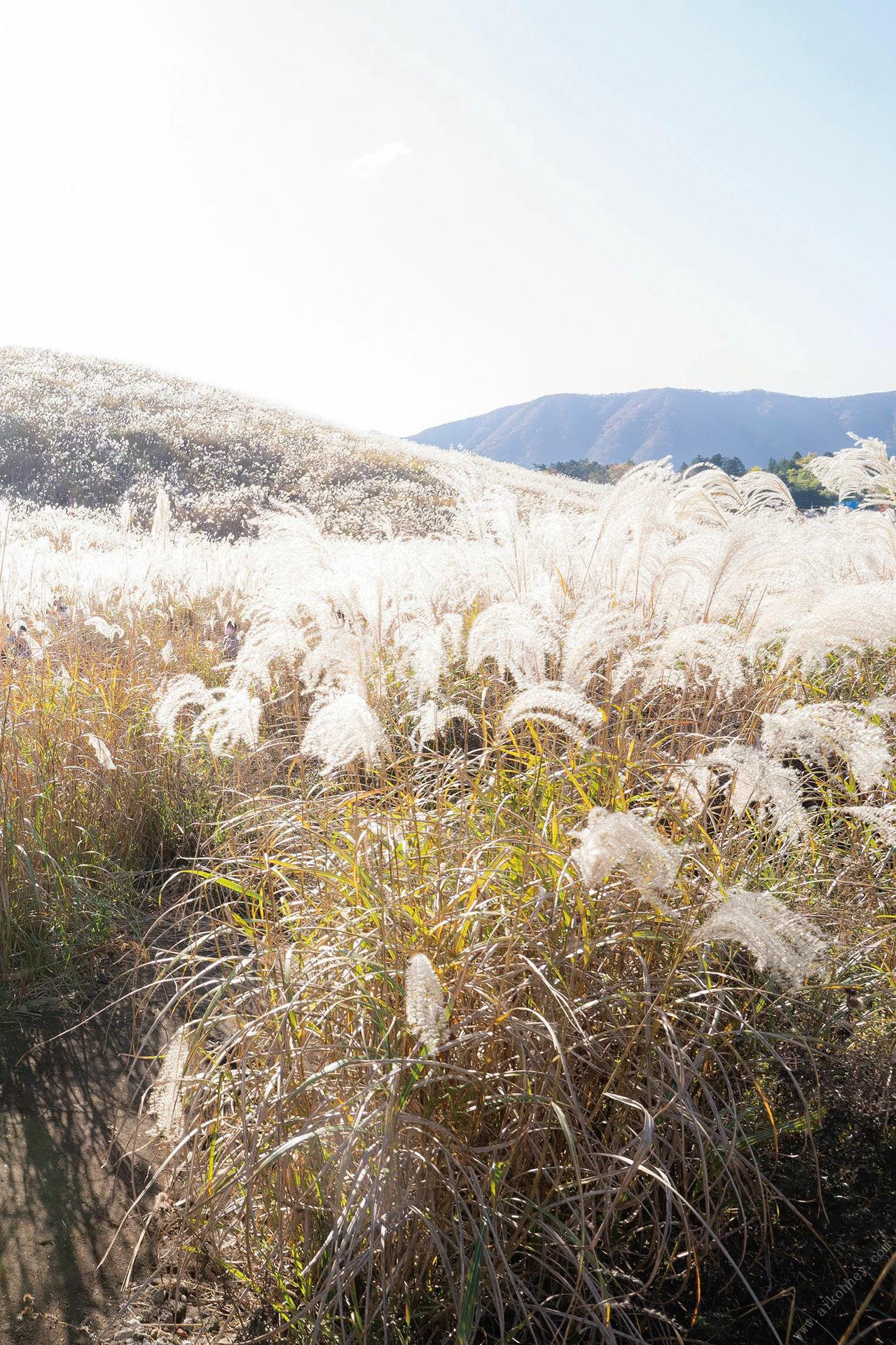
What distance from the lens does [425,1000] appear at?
1.16 metres

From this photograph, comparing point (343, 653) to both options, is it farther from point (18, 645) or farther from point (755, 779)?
point (18, 645)

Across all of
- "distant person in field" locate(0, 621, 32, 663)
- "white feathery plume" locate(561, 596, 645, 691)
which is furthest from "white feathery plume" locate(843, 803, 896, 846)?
"distant person in field" locate(0, 621, 32, 663)

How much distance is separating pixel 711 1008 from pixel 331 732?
0.98 m

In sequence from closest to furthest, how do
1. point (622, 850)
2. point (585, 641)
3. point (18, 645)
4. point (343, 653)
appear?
point (622, 850) → point (585, 641) → point (343, 653) → point (18, 645)

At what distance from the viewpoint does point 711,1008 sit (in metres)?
1.80

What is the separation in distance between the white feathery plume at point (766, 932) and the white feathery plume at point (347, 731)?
0.67 meters

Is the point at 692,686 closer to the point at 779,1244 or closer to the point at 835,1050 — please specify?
the point at 835,1050

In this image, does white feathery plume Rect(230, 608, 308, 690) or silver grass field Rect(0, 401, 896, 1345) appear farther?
white feathery plume Rect(230, 608, 308, 690)

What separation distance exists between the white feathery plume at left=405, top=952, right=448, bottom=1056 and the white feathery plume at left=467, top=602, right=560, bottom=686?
0.82 metres

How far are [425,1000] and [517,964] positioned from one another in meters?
0.57

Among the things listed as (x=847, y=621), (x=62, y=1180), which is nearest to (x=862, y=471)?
(x=847, y=621)

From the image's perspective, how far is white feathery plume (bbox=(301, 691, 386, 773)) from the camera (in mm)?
1616

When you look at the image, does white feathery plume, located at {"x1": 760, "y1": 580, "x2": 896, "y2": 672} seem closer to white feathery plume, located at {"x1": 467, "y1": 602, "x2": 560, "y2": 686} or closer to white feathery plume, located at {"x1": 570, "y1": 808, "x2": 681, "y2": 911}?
white feathery plume, located at {"x1": 467, "y1": 602, "x2": 560, "y2": 686}

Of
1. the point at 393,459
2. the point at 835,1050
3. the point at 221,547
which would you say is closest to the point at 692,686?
the point at 835,1050
